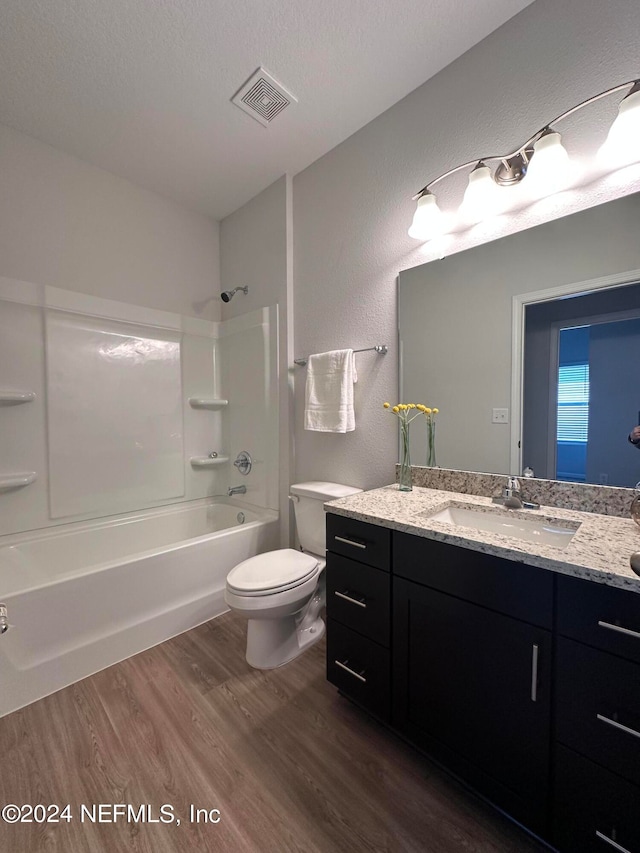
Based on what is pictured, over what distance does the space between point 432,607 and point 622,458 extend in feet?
2.65

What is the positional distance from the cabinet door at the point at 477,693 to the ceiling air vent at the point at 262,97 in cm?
216

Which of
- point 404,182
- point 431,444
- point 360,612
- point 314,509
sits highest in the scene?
point 404,182

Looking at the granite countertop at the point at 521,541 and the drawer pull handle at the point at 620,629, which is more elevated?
the granite countertop at the point at 521,541

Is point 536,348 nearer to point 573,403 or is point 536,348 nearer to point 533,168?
point 573,403

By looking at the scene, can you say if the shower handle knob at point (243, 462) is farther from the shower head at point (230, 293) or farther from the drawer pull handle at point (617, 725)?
the drawer pull handle at point (617, 725)

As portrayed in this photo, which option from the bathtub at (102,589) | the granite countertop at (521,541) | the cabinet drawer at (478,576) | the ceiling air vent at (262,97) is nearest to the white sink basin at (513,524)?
the granite countertop at (521,541)

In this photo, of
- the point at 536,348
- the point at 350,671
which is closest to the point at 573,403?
the point at 536,348

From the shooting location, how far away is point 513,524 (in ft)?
4.23

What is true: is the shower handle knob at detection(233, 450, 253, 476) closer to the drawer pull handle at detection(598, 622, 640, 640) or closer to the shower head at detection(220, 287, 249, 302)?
the shower head at detection(220, 287, 249, 302)

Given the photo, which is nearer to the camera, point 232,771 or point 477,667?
point 477,667

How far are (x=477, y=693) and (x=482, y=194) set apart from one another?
5.61ft

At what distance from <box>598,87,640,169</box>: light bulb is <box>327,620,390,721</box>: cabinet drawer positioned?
179 cm

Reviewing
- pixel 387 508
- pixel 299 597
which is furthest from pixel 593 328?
pixel 299 597

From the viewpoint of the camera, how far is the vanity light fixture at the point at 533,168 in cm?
111
